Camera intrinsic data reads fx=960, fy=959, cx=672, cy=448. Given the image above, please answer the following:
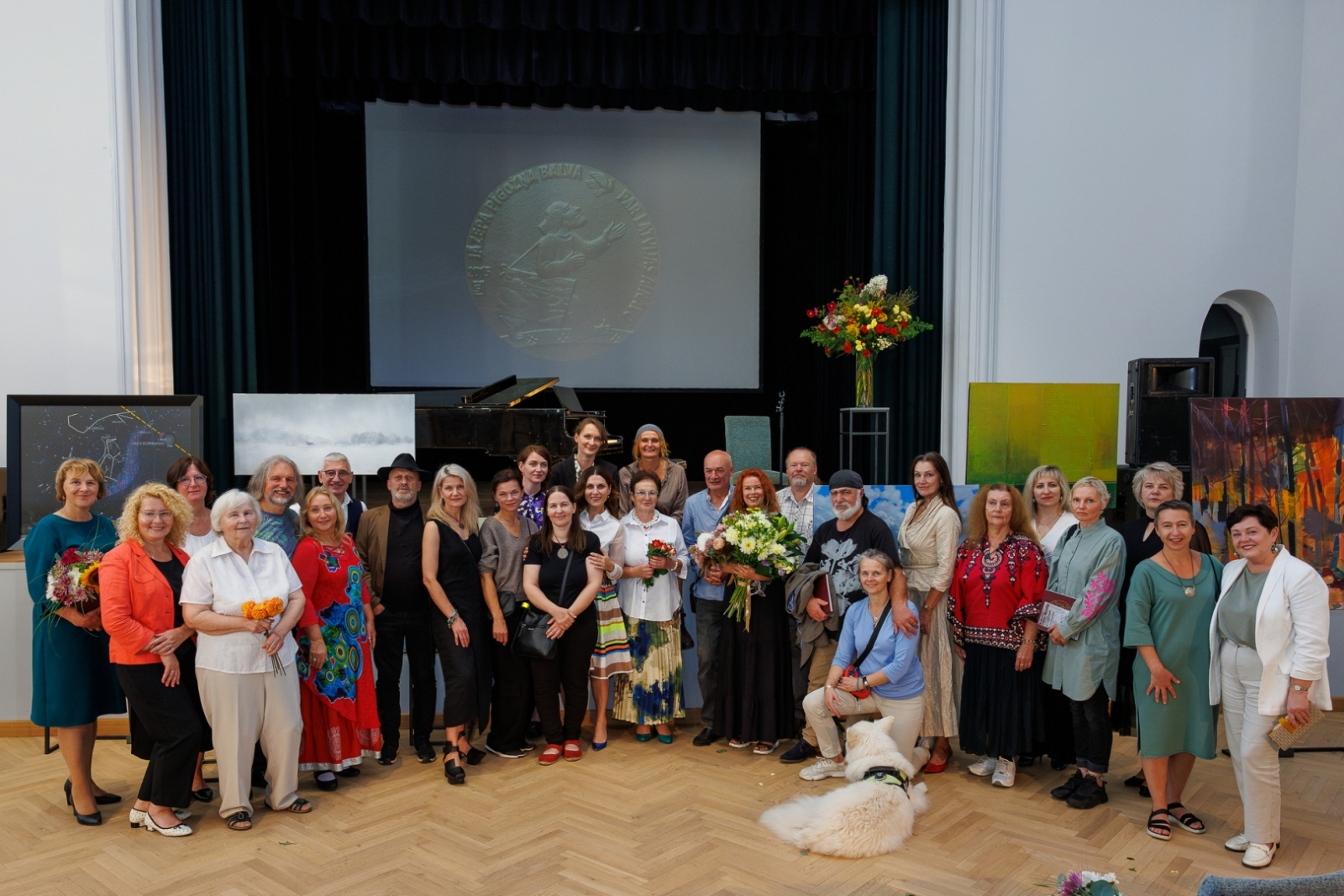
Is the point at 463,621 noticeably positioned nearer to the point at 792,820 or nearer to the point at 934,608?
the point at 792,820

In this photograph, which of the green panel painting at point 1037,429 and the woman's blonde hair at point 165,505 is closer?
the woman's blonde hair at point 165,505

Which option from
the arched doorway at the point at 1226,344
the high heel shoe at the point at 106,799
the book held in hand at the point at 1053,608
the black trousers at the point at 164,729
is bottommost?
the high heel shoe at the point at 106,799

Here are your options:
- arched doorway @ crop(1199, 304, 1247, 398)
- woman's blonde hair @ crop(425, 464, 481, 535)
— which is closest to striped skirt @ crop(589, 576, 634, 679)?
woman's blonde hair @ crop(425, 464, 481, 535)

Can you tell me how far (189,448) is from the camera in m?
5.60

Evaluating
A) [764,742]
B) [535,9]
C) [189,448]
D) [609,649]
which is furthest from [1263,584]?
[535,9]

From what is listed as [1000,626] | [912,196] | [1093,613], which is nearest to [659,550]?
[1000,626]

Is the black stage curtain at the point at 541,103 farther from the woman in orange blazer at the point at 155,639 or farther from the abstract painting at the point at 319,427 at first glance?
the woman in orange blazer at the point at 155,639

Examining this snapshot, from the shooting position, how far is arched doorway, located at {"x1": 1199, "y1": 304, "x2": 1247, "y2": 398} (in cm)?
834

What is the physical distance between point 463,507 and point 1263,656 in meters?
3.59

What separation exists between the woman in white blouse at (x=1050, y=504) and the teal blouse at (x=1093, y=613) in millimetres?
295

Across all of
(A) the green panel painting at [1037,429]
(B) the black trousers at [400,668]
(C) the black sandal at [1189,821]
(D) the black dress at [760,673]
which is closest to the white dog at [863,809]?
(D) the black dress at [760,673]

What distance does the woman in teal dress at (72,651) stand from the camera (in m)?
4.19

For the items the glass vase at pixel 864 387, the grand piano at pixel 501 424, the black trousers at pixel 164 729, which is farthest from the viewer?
the glass vase at pixel 864 387

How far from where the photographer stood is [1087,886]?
230 cm
